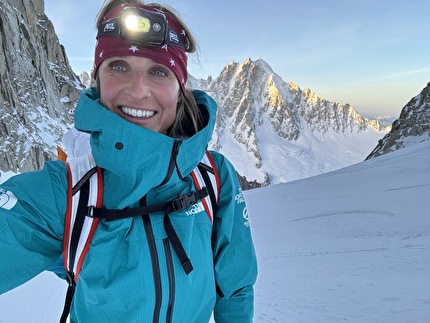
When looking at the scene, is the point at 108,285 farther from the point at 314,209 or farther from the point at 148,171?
the point at 314,209

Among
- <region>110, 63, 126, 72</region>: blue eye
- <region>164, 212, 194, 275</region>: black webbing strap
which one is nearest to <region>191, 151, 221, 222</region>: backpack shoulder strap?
<region>164, 212, 194, 275</region>: black webbing strap

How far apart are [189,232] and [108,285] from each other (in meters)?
0.39

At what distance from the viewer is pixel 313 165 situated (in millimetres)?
189750

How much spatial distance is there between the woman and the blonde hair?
0.01 meters

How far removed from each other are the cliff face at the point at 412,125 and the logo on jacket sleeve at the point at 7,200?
1296 inches

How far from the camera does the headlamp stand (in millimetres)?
1482

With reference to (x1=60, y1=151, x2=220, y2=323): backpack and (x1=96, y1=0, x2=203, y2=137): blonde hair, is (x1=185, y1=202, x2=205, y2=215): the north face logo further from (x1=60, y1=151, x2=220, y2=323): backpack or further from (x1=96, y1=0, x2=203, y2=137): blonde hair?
(x1=96, y1=0, x2=203, y2=137): blonde hair

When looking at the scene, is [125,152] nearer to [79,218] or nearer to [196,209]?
[79,218]

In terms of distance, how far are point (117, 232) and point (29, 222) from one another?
324mm

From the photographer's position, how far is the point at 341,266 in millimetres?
5359

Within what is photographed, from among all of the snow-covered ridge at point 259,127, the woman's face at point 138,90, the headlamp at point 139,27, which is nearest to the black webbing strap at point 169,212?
the woman's face at point 138,90

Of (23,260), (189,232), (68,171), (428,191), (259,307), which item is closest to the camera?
(23,260)

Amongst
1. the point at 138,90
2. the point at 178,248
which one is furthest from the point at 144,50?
the point at 178,248

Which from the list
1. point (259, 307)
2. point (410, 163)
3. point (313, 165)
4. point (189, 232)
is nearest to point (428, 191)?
point (410, 163)
